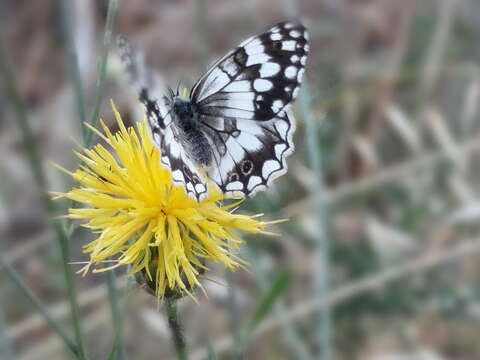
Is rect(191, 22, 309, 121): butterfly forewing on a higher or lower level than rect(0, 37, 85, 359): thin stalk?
higher

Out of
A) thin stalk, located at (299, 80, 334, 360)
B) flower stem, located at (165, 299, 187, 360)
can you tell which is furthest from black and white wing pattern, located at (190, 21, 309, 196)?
thin stalk, located at (299, 80, 334, 360)

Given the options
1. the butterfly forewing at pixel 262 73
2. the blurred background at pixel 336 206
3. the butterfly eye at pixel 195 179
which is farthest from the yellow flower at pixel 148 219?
the blurred background at pixel 336 206

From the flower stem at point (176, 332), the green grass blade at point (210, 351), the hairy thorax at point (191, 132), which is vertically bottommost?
the green grass blade at point (210, 351)

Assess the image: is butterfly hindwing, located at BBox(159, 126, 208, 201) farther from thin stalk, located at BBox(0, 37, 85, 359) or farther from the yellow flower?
thin stalk, located at BBox(0, 37, 85, 359)

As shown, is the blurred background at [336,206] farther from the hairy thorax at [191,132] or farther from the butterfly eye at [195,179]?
the butterfly eye at [195,179]

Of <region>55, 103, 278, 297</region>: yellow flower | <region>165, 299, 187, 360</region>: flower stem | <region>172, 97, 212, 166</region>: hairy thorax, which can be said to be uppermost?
<region>172, 97, 212, 166</region>: hairy thorax

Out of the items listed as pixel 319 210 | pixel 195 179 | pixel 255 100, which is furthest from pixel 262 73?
pixel 319 210

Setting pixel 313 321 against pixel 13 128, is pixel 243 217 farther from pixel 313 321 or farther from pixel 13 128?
pixel 13 128

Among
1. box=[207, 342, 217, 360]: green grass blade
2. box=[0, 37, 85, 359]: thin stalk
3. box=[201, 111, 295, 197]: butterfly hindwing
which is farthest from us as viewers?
box=[201, 111, 295, 197]: butterfly hindwing
